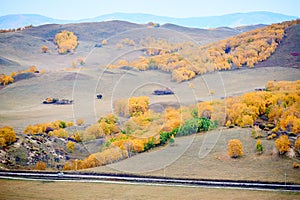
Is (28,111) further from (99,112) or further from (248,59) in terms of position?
(248,59)

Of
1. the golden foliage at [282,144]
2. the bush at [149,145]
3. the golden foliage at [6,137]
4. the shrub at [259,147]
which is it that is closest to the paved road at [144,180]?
the golden foliage at [6,137]

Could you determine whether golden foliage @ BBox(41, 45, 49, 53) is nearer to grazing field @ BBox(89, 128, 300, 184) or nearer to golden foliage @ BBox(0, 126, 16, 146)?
golden foliage @ BBox(0, 126, 16, 146)

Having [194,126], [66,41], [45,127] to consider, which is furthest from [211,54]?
[66,41]

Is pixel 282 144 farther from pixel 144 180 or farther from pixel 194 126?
pixel 144 180

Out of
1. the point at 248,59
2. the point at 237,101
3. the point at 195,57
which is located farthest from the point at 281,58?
the point at 237,101

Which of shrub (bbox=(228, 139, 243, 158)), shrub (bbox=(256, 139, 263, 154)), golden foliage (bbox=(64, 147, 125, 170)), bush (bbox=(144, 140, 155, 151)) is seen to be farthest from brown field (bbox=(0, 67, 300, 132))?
shrub (bbox=(228, 139, 243, 158))

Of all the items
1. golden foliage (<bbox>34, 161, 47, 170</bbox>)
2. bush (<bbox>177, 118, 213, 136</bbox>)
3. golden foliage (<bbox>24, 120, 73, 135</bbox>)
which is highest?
bush (<bbox>177, 118, 213, 136</bbox>)
